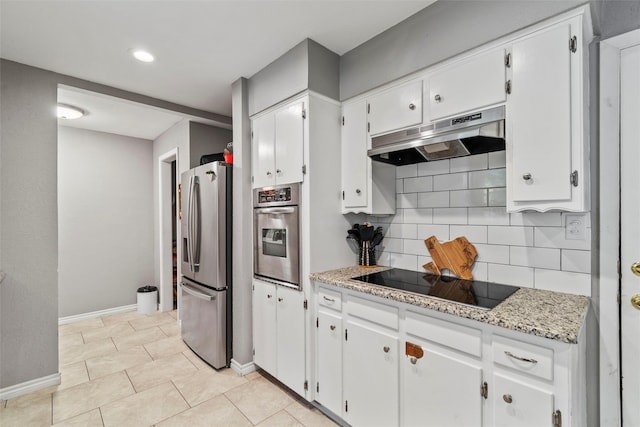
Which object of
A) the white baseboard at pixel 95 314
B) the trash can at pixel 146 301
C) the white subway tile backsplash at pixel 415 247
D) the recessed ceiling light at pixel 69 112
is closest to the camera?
the white subway tile backsplash at pixel 415 247

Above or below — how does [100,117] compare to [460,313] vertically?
above

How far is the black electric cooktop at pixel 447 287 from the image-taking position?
1.46 meters

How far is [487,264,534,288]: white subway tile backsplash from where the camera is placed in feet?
5.57

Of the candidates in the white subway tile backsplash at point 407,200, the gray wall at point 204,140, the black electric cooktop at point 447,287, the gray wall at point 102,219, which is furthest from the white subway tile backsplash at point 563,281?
the gray wall at point 102,219

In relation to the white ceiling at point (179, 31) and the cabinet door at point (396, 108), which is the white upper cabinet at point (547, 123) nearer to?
the cabinet door at point (396, 108)

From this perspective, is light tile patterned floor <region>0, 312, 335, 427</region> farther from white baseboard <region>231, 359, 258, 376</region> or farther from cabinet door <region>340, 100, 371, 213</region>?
cabinet door <region>340, 100, 371, 213</region>

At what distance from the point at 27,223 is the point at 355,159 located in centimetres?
261

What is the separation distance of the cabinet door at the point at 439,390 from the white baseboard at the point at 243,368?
59.7 inches

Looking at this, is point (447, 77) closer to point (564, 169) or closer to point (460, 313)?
point (564, 169)

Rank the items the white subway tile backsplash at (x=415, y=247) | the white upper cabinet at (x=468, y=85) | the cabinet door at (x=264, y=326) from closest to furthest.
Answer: the white upper cabinet at (x=468, y=85) < the white subway tile backsplash at (x=415, y=247) < the cabinet door at (x=264, y=326)

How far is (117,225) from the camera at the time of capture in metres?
4.34

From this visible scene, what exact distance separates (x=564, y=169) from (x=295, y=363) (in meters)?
1.98

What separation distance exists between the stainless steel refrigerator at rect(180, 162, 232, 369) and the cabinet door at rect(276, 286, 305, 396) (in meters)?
0.65

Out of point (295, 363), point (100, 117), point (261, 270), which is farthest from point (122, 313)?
point (295, 363)
